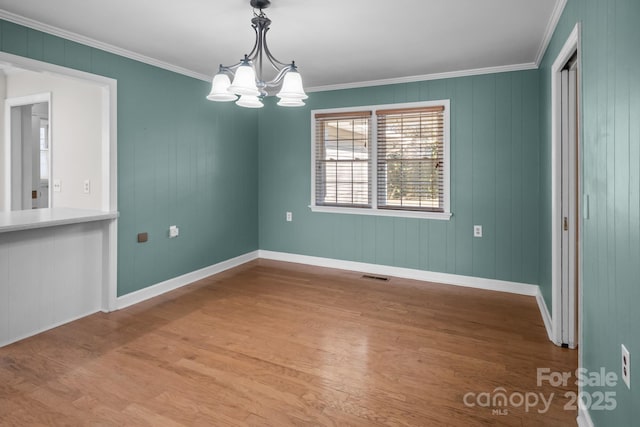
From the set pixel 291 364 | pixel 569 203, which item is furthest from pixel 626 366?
pixel 291 364

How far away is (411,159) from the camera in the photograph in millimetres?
4719

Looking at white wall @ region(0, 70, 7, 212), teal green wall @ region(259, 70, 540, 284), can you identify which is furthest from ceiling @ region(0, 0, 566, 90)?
white wall @ region(0, 70, 7, 212)

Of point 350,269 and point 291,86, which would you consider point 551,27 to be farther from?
point 350,269

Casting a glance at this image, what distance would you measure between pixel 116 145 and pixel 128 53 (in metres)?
0.89

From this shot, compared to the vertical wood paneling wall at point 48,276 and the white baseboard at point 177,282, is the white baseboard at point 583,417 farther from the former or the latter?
the vertical wood paneling wall at point 48,276

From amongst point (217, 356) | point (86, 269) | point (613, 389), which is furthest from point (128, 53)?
point (613, 389)

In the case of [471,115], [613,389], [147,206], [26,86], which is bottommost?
[613,389]

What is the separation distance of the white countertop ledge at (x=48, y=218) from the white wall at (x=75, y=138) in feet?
0.69

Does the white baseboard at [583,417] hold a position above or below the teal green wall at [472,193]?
below

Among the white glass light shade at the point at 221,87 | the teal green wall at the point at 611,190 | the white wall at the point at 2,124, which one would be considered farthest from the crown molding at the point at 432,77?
the white wall at the point at 2,124

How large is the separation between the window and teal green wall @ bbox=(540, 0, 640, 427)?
2.42m

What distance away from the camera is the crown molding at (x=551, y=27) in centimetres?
265

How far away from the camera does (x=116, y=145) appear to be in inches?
142

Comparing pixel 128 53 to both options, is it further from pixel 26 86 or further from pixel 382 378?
pixel 382 378
